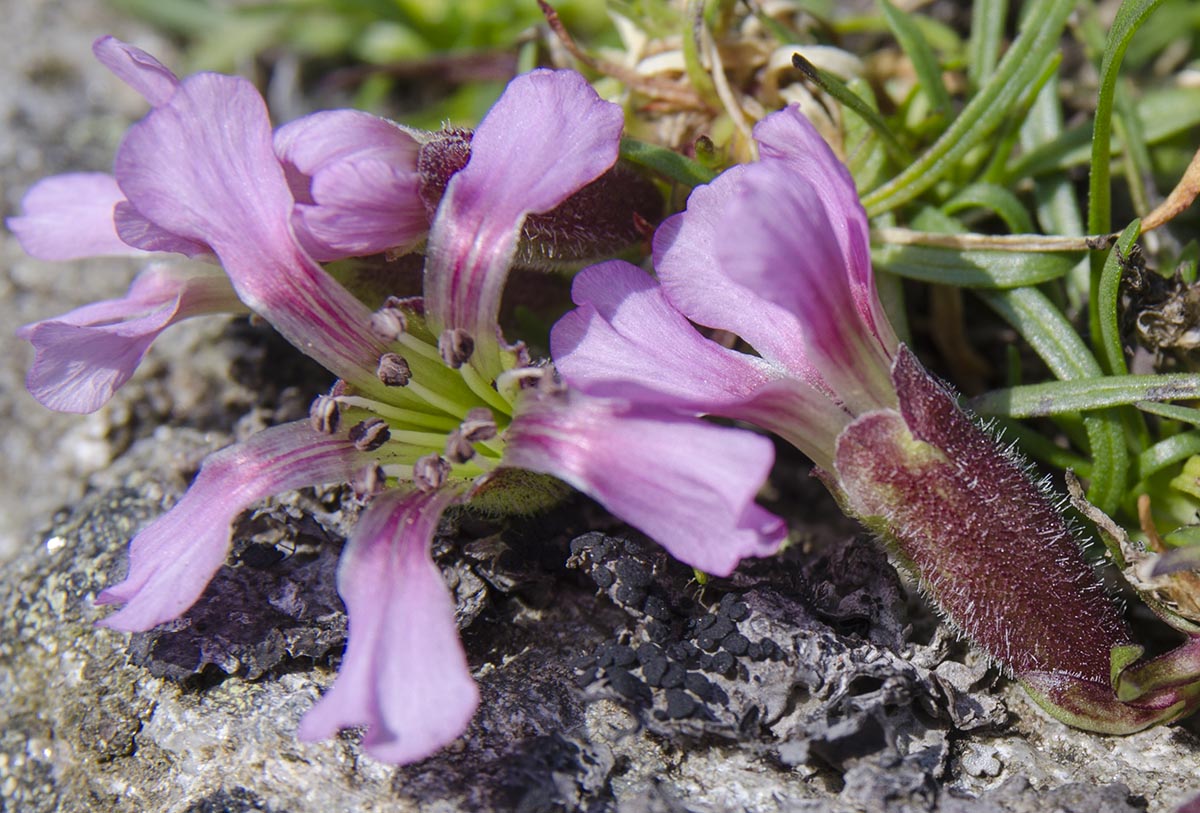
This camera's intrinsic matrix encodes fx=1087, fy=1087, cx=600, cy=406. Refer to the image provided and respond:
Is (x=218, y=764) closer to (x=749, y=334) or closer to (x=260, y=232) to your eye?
(x=260, y=232)

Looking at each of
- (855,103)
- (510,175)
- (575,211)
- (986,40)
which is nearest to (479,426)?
(510,175)

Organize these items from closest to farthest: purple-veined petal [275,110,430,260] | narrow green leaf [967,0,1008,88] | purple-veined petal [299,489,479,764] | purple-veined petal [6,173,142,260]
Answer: purple-veined petal [299,489,479,764] → purple-veined petal [275,110,430,260] → purple-veined petal [6,173,142,260] → narrow green leaf [967,0,1008,88]

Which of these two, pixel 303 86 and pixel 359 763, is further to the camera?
pixel 303 86

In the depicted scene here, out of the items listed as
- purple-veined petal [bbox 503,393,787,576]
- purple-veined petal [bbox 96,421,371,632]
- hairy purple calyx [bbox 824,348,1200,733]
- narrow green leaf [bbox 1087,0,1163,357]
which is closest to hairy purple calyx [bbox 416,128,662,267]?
purple-veined petal [bbox 96,421,371,632]

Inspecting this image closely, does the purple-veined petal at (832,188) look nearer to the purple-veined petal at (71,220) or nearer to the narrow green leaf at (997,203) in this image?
the narrow green leaf at (997,203)

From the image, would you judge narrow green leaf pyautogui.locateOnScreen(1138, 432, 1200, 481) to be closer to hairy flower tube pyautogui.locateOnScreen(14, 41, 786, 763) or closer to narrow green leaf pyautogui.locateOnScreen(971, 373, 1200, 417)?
narrow green leaf pyautogui.locateOnScreen(971, 373, 1200, 417)

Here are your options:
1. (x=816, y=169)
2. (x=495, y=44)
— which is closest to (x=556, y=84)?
(x=816, y=169)
